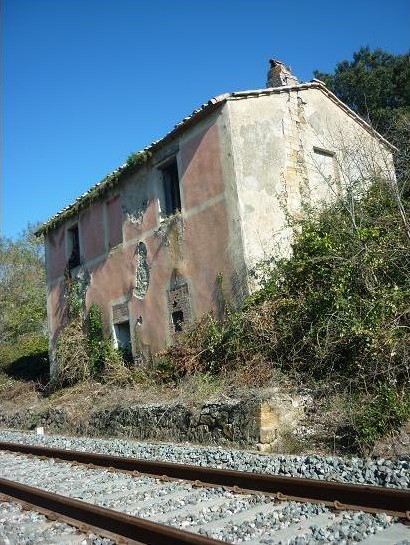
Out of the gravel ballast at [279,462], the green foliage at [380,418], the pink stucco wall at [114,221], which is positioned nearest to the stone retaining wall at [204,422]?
the gravel ballast at [279,462]

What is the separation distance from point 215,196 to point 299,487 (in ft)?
30.3

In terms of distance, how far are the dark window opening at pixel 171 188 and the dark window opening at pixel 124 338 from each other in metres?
4.06

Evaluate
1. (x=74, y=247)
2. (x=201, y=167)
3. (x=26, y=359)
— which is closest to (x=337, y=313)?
(x=201, y=167)

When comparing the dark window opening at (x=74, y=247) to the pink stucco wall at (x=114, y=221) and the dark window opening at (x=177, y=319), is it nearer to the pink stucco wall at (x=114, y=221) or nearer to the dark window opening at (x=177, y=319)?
the pink stucco wall at (x=114, y=221)

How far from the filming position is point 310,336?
10055 millimetres

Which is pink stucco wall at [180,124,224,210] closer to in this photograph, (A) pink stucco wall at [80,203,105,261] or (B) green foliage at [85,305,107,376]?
(A) pink stucco wall at [80,203,105,261]

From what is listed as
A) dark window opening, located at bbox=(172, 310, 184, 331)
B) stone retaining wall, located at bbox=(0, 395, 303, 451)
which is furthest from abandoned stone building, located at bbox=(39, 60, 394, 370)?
stone retaining wall, located at bbox=(0, 395, 303, 451)

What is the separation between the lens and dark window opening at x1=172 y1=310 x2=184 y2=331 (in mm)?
14555

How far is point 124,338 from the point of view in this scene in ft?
56.7

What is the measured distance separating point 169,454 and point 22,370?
705 inches

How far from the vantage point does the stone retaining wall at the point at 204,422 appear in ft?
28.5

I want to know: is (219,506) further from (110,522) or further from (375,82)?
(375,82)

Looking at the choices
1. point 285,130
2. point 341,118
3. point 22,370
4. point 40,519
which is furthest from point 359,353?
point 22,370

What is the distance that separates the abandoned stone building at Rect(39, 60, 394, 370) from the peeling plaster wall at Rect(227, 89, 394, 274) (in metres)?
0.03
